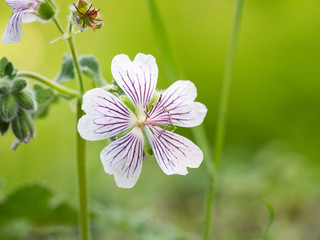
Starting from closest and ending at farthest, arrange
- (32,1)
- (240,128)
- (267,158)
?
(32,1), (267,158), (240,128)

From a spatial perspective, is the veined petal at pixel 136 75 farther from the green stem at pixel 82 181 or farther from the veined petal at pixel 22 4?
the veined petal at pixel 22 4

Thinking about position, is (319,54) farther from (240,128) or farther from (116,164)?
(116,164)

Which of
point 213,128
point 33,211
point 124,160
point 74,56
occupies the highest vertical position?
point 213,128

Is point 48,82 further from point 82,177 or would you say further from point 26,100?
point 82,177

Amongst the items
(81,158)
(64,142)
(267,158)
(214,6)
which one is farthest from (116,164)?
(214,6)

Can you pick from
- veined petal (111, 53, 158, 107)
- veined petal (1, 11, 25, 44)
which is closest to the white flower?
veined petal (1, 11, 25, 44)

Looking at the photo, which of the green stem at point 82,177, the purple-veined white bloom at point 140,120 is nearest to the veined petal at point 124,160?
the purple-veined white bloom at point 140,120

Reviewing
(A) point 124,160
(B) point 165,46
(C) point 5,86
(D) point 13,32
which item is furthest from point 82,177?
(B) point 165,46

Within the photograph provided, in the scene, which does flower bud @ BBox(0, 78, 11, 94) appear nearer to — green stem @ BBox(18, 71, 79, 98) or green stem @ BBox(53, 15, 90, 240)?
green stem @ BBox(18, 71, 79, 98)
